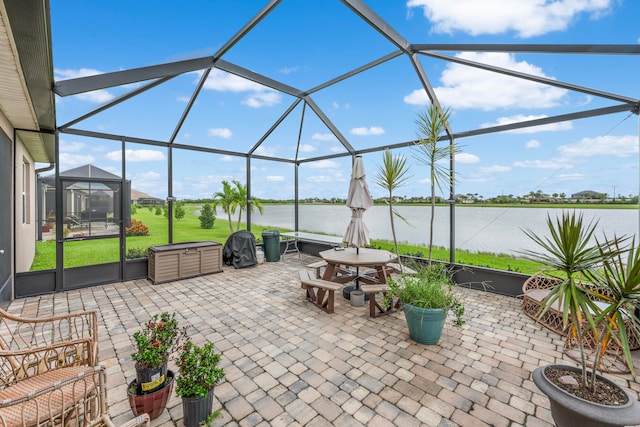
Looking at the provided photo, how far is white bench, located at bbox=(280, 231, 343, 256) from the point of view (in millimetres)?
6959

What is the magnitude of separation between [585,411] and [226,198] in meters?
6.98

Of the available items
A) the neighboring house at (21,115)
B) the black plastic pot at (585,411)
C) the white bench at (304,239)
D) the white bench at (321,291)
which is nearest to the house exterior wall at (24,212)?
the neighboring house at (21,115)

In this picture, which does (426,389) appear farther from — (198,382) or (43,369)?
(43,369)

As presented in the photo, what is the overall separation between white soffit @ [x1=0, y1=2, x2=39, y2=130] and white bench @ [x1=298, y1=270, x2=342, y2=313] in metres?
3.76

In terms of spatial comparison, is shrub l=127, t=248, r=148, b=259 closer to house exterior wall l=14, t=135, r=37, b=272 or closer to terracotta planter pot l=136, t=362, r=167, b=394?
house exterior wall l=14, t=135, r=37, b=272

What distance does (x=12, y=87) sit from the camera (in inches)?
111

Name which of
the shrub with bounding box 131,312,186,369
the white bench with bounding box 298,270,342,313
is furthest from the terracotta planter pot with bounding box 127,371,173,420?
the white bench with bounding box 298,270,342,313

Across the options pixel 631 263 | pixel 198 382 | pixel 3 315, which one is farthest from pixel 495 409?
pixel 3 315

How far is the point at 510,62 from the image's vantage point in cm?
355

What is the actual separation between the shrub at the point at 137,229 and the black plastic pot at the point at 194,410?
16.2ft

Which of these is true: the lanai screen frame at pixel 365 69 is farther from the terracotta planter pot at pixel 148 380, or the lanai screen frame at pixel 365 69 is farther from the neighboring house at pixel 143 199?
the terracotta planter pot at pixel 148 380

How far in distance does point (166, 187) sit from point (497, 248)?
7.03 m

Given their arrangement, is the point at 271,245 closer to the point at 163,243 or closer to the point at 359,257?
the point at 163,243

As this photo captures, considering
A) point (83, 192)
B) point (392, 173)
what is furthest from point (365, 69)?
point (83, 192)
